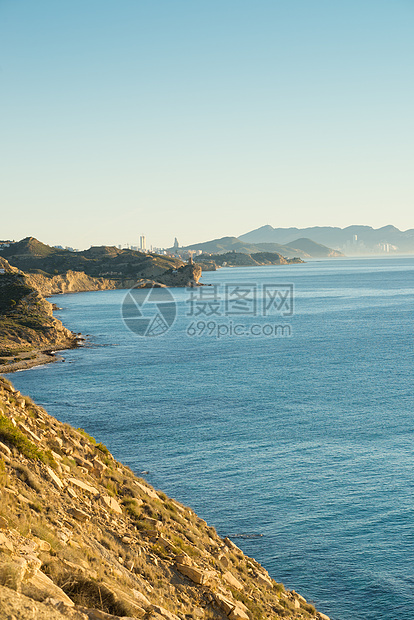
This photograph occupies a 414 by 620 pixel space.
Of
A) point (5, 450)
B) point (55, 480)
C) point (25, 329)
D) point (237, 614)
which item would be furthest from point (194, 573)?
point (25, 329)

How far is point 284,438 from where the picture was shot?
4219cm

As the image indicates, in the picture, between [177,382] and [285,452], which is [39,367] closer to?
[177,382]

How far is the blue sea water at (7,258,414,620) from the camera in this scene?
87.5 ft

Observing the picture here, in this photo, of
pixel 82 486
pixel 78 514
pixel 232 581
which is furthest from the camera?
pixel 232 581

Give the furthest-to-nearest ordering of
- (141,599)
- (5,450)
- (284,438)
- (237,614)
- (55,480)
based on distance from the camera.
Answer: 1. (284,438)
2. (55,480)
3. (5,450)
4. (237,614)
5. (141,599)

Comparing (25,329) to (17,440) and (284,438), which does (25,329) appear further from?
(17,440)

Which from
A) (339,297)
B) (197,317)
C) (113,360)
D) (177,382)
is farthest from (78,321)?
(339,297)

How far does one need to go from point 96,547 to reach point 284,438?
98.3 feet

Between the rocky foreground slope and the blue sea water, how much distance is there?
20.6ft

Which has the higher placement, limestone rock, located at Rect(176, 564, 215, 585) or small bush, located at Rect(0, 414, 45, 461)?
small bush, located at Rect(0, 414, 45, 461)

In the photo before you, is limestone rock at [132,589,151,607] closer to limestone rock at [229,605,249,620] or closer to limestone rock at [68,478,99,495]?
limestone rock at [229,605,249,620]

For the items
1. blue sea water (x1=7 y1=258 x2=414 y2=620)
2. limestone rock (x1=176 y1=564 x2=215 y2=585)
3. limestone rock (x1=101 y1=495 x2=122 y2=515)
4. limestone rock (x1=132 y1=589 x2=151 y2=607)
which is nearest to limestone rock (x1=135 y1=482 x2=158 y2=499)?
limestone rock (x1=101 y1=495 x2=122 y2=515)

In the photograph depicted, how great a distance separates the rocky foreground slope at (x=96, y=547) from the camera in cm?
994

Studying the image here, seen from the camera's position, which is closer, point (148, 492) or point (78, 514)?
point (78, 514)
